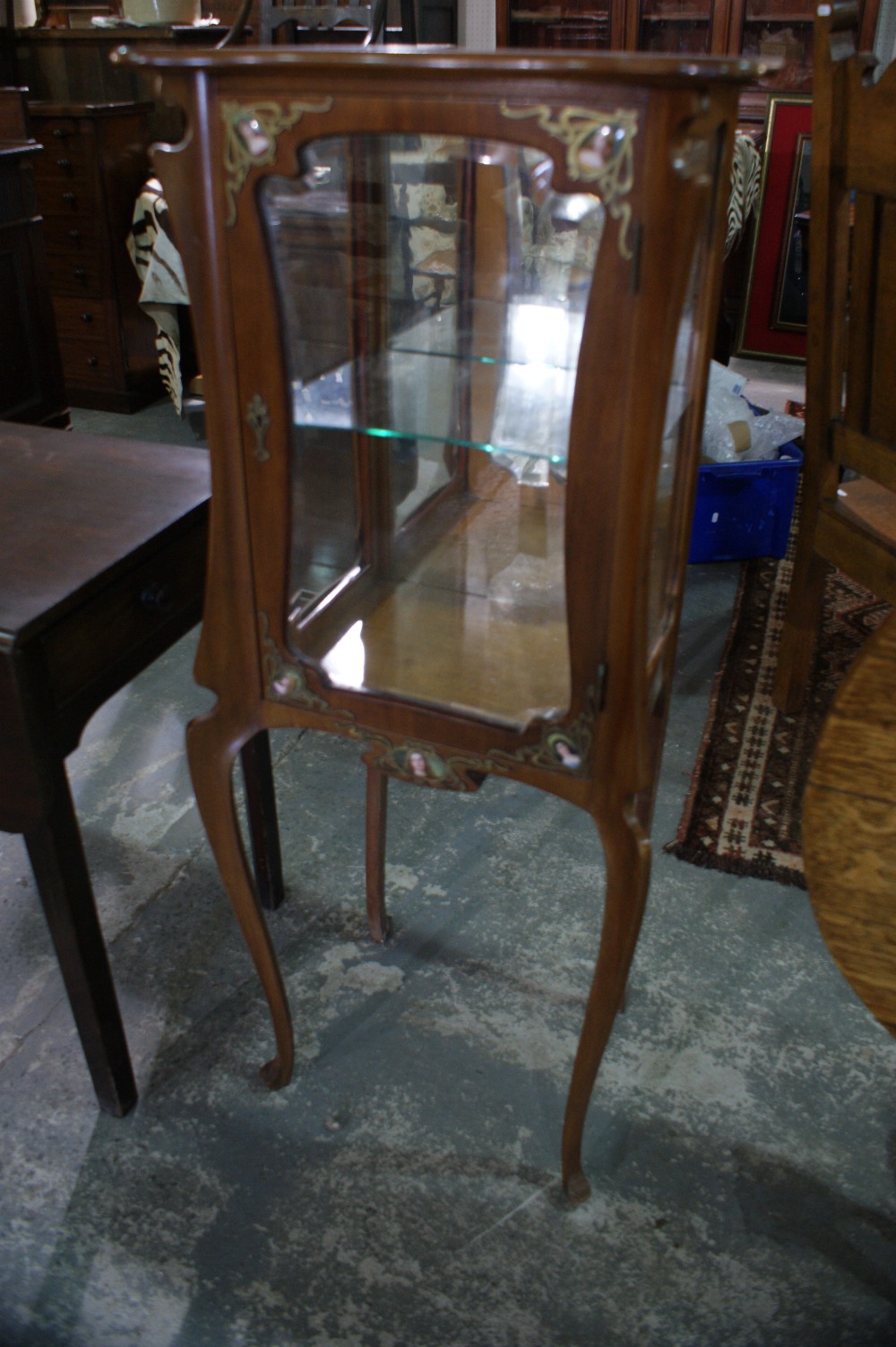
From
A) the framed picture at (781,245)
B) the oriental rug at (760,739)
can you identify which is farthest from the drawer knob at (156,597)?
the framed picture at (781,245)

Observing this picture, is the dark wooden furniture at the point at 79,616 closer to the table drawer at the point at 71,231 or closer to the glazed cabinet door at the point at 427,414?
A: the glazed cabinet door at the point at 427,414

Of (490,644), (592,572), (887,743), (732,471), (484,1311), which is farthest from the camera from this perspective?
(732,471)

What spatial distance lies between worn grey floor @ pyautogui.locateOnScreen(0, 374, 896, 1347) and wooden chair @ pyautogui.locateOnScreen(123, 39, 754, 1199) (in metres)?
0.17

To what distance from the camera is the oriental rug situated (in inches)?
78.3

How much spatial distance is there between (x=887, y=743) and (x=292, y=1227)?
991 mm

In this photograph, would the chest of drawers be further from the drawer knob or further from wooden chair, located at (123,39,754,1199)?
wooden chair, located at (123,39,754,1199)

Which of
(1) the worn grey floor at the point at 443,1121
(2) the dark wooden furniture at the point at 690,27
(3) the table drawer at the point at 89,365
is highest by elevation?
(2) the dark wooden furniture at the point at 690,27

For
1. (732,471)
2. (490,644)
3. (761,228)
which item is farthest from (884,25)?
(490,644)

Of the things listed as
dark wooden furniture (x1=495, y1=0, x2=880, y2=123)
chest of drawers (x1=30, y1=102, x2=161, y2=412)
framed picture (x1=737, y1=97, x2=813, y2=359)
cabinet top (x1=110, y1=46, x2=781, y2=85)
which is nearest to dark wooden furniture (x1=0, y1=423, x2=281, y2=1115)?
cabinet top (x1=110, y1=46, x2=781, y2=85)

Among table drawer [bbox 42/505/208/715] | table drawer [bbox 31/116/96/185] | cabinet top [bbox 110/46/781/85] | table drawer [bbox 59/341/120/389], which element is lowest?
table drawer [bbox 59/341/120/389]

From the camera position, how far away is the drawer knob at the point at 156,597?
132 cm

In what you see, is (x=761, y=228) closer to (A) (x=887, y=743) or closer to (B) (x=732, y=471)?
(B) (x=732, y=471)

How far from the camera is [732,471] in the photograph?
9.24ft

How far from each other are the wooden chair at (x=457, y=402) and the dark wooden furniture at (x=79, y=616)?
6.0 inches
